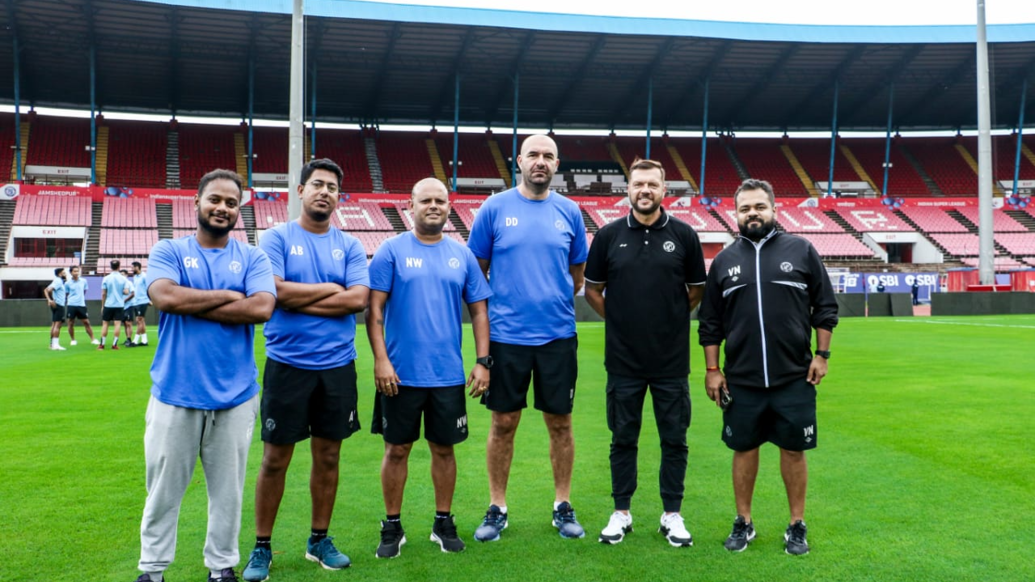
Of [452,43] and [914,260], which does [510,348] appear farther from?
[914,260]

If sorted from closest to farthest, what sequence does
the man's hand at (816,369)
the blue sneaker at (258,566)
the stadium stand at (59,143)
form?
the blue sneaker at (258,566) → the man's hand at (816,369) → the stadium stand at (59,143)

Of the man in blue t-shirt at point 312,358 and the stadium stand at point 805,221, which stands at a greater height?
the stadium stand at point 805,221

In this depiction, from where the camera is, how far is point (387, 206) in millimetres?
36875

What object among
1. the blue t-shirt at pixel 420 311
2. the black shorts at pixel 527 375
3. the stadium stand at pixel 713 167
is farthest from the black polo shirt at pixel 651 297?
the stadium stand at pixel 713 167

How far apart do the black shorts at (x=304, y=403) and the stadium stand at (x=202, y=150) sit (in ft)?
122

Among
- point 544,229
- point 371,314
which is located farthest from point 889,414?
point 371,314

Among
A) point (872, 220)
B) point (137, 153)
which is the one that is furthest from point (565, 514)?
point (137, 153)

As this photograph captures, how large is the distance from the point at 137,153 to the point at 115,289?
27.4 m

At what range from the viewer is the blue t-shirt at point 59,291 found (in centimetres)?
1409

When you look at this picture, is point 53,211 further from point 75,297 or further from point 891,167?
point 891,167

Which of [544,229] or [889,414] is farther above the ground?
[544,229]

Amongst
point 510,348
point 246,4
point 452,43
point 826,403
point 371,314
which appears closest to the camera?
point 371,314

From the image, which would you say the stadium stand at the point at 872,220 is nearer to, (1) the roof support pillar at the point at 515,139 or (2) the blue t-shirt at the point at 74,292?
(1) the roof support pillar at the point at 515,139

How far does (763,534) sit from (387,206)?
3445 cm
